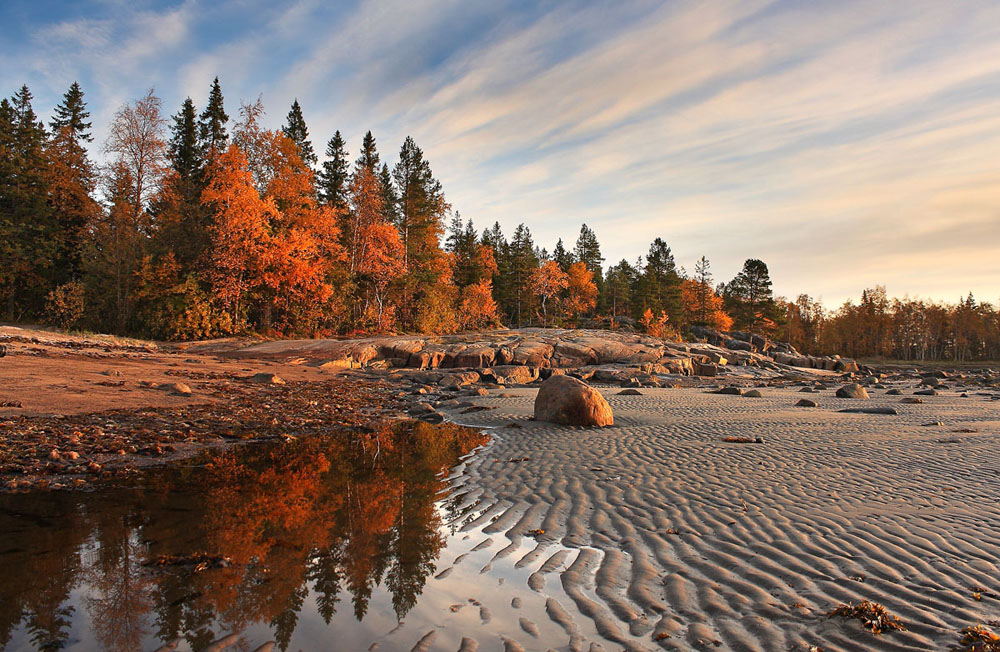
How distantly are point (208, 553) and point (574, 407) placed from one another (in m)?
8.83

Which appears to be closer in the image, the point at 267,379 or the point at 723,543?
the point at 723,543

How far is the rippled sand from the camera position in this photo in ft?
10.3

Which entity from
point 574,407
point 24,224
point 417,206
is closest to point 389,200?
point 417,206

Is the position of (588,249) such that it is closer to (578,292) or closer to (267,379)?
(578,292)

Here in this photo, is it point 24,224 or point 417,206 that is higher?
point 417,206

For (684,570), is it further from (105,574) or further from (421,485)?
(105,574)

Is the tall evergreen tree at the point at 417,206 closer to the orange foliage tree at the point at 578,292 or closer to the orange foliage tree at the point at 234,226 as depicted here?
the orange foliage tree at the point at 234,226

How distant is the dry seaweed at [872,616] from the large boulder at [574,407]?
334 inches

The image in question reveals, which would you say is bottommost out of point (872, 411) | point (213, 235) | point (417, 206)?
A: point (872, 411)


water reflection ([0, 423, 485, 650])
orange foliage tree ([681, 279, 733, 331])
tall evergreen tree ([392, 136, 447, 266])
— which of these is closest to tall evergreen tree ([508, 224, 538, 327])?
tall evergreen tree ([392, 136, 447, 266])

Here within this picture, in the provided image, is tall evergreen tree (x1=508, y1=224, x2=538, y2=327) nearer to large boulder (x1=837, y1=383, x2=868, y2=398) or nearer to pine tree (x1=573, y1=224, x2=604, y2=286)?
pine tree (x1=573, y1=224, x2=604, y2=286)

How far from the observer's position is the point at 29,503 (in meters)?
5.32

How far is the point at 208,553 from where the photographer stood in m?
4.25

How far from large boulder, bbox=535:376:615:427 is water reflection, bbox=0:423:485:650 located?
211 inches
